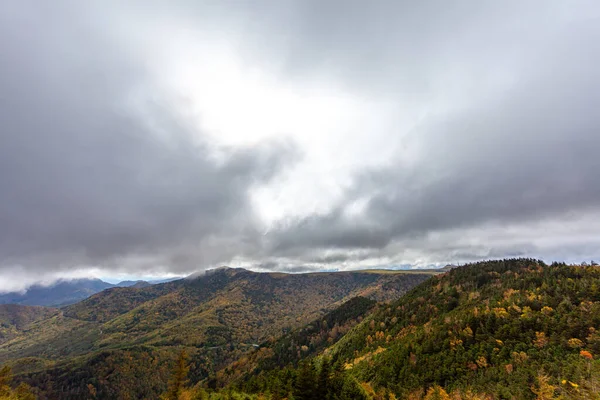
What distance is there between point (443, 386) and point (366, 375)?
5222 cm

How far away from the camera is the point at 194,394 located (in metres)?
93.4

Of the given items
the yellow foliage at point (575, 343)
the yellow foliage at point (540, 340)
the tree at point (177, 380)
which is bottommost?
the yellow foliage at point (540, 340)

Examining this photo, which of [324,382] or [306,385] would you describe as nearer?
[306,385]

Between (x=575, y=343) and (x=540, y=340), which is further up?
(x=575, y=343)

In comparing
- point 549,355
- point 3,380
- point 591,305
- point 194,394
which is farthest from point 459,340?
point 3,380

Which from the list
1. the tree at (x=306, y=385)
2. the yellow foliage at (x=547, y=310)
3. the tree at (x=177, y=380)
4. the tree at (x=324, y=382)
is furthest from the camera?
the yellow foliage at (x=547, y=310)

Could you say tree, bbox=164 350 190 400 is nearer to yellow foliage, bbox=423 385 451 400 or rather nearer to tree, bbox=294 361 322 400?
tree, bbox=294 361 322 400

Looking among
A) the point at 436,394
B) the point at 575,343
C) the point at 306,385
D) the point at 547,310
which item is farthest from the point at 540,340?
the point at 306,385

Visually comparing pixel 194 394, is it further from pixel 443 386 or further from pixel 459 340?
Answer: pixel 459 340

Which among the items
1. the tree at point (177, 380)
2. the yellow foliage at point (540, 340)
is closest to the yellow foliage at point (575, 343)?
the yellow foliage at point (540, 340)

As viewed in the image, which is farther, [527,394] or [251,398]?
[527,394]

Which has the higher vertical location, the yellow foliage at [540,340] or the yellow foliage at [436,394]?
the yellow foliage at [540,340]

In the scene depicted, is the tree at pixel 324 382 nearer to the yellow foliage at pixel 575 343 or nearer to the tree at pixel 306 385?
the tree at pixel 306 385

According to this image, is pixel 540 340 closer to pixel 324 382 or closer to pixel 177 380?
pixel 324 382
